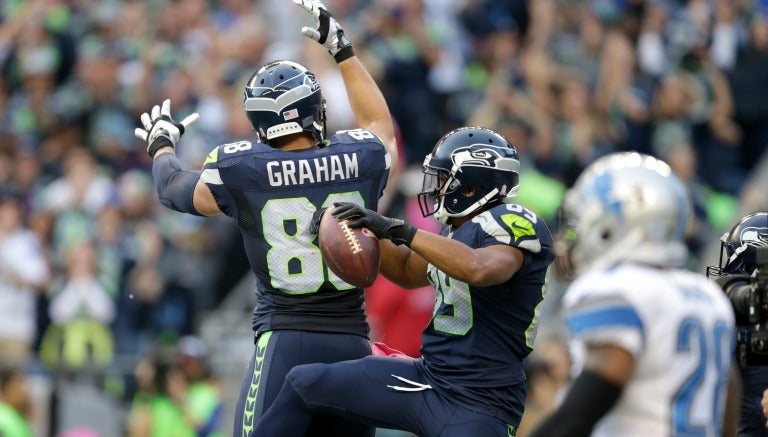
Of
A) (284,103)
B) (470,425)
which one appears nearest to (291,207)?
(284,103)

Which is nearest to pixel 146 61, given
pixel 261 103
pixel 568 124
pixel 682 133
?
pixel 568 124

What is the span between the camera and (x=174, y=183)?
6641 millimetres

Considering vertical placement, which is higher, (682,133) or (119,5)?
(119,5)

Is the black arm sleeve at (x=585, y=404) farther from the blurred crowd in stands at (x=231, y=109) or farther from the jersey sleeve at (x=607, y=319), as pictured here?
the blurred crowd in stands at (x=231, y=109)

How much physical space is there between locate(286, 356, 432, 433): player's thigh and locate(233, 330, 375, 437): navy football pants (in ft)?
0.71

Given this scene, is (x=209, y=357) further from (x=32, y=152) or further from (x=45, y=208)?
(x=32, y=152)

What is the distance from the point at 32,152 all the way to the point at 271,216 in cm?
837

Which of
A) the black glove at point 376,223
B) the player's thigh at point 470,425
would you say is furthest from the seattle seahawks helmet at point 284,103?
the player's thigh at point 470,425

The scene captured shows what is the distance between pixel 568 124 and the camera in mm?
→ 13477

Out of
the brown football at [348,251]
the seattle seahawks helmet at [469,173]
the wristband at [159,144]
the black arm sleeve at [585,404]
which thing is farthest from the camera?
the wristband at [159,144]

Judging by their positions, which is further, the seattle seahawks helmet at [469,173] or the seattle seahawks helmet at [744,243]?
the seattle seahawks helmet at [744,243]

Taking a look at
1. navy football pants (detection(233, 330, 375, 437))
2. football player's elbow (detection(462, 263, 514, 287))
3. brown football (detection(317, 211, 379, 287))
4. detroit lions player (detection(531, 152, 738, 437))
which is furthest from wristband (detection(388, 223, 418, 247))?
detroit lions player (detection(531, 152, 738, 437))

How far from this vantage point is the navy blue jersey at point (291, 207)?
6406 mm

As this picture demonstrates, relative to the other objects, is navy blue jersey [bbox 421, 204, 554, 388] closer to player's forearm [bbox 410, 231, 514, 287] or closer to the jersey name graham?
player's forearm [bbox 410, 231, 514, 287]
